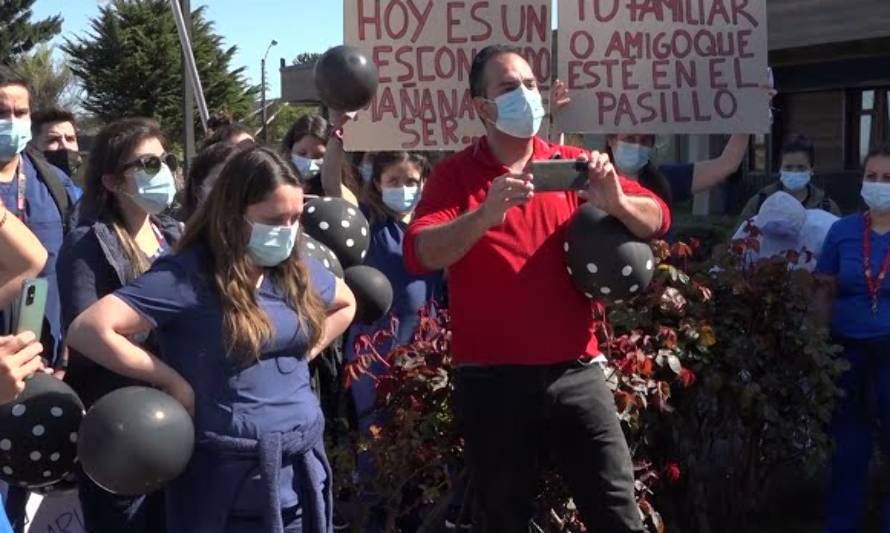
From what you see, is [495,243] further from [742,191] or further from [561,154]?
[742,191]

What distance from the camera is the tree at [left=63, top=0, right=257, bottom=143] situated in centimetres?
4853

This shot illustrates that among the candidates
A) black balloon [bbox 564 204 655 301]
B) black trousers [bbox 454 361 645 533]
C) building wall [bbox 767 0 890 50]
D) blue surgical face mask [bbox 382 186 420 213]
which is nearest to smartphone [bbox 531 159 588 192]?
black balloon [bbox 564 204 655 301]

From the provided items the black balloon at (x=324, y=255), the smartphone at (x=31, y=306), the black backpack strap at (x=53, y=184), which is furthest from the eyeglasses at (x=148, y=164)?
the smartphone at (x=31, y=306)

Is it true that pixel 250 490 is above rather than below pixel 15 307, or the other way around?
below

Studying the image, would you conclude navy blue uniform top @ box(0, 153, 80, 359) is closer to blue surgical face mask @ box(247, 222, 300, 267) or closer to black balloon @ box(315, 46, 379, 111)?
black balloon @ box(315, 46, 379, 111)

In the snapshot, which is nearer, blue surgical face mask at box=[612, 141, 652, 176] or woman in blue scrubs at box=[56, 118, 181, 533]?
woman in blue scrubs at box=[56, 118, 181, 533]

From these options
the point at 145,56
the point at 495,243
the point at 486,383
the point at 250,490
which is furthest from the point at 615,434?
the point at 145,56

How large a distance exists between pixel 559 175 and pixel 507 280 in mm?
349

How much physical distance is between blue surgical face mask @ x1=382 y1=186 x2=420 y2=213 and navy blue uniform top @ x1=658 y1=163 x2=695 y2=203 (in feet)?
3.65

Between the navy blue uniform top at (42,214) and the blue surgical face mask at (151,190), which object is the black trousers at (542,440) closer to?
the blue surgical face mask at (151,190)

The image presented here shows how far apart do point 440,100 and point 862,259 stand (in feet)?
6.20

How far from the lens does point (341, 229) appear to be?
4.85 meters

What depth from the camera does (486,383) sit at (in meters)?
3.52

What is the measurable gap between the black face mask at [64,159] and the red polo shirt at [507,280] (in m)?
3.81
